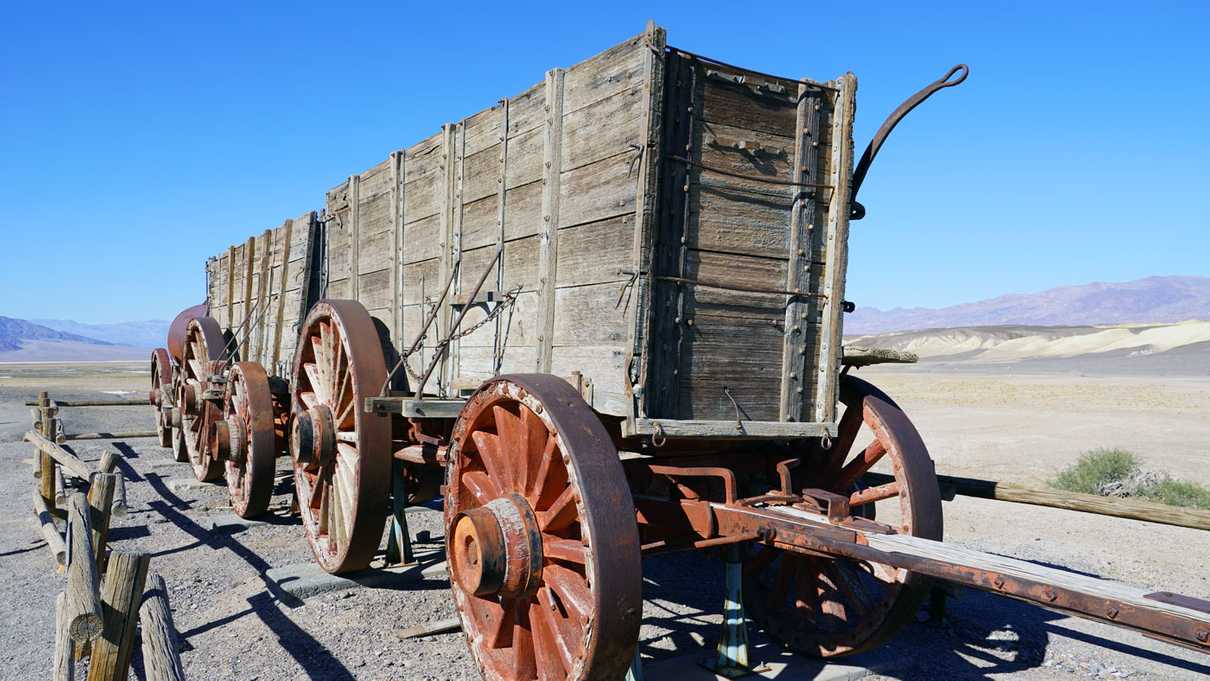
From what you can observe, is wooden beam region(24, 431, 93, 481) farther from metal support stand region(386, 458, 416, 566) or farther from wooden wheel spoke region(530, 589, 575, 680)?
wooden wheel spoke region(530, 589, 575, 680)

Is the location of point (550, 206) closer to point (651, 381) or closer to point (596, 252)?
point (596, 252)

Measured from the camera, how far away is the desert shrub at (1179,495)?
27.3 ft

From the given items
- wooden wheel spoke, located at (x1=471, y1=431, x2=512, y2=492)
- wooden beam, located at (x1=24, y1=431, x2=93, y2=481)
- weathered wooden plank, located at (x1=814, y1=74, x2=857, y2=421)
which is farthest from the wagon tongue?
wooden beam, located at (x1=24, y1=431, x2=93, y2=481)

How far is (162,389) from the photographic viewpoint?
11352 millimetres

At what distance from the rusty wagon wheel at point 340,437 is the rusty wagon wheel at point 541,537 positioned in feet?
4.13

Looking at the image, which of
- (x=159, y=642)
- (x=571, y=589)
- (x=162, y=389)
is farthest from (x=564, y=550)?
(x=162, y=389)

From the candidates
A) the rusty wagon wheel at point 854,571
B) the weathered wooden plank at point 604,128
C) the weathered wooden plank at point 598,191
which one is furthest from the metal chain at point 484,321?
the rusty wagon wheel at point 854,571

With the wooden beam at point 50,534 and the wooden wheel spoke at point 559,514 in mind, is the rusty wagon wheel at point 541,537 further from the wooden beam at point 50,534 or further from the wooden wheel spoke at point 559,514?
the wooden beam at point 50,534

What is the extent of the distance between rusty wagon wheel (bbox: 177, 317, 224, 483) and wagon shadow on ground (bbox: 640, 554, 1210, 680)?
16.8 ft

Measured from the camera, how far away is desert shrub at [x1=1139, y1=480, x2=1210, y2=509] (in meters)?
8.31

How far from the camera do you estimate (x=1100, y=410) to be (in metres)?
21.0

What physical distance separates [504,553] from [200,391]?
269 inches

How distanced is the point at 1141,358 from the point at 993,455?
46346mm

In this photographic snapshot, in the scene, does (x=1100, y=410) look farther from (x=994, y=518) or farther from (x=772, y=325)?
(x=772, y=325)
